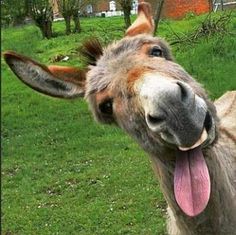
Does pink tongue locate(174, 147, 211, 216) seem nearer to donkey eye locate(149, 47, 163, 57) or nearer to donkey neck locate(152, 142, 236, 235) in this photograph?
donkey neck locate(152, 142, 236, 235)

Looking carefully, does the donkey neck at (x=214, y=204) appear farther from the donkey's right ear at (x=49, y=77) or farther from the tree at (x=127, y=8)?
the tree at (x=127, y=8)

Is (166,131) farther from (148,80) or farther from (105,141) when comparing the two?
(105,141)

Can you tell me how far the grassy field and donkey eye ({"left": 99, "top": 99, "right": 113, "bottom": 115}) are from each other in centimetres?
51

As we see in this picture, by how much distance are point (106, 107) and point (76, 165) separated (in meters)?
6.40

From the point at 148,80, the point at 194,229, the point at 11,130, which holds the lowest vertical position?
the point at 11,130

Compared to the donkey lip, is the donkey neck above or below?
below

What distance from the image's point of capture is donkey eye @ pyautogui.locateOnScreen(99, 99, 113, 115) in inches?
140

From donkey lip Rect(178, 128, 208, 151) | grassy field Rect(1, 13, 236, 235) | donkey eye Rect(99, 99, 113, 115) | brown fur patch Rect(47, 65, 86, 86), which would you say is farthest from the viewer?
grassy field Rect(1, 13, 236, 235)

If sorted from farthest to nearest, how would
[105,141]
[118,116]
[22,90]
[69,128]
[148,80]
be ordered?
1. [22,90]
2. [69,128]
3. [105,141]
4. [118,116]
5. [148,80]

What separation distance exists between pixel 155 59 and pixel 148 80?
46cm

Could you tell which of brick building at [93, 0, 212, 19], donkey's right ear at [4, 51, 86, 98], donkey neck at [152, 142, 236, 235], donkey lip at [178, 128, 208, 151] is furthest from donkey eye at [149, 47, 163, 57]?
brick building at [93, 0, 212, 19]

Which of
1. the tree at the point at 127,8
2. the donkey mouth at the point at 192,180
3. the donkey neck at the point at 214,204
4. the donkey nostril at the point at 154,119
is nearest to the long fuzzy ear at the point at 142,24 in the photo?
the donkey neck at the point at 214,204

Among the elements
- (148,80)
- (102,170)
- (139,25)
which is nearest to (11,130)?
(102,170)

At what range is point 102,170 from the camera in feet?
31.0
